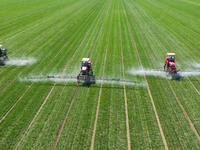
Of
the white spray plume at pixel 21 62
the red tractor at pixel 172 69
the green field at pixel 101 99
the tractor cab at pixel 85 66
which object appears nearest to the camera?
the green field at pixel 101 99

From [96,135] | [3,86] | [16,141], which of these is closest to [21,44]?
[3,86]

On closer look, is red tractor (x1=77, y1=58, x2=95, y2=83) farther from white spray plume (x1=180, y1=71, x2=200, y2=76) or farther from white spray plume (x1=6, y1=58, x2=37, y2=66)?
white spray plume (x1=180, y1=71, x2=200, y2=76)

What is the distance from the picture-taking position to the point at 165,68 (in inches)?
640

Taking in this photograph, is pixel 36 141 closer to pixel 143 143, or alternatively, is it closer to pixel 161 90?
pixel 143 143

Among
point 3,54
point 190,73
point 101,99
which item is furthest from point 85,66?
point 3,54

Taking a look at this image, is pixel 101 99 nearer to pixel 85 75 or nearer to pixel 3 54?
pixel 85 75

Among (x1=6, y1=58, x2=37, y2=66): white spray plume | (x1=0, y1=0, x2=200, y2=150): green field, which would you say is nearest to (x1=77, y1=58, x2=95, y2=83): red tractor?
(x1=0, y1=0, x2=200, y2=150): green field

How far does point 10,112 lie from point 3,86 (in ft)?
13.7

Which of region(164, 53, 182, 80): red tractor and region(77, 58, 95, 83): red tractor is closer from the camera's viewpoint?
region(77, 58, 95, 83): red tractor

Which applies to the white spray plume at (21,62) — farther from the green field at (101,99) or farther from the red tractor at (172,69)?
the red tractor at (172,69)

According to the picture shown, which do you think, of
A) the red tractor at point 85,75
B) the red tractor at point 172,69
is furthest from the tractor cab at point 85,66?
the red tractor at point 172,69

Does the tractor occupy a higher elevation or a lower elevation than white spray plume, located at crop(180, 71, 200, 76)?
higher

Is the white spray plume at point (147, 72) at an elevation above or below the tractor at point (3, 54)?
below

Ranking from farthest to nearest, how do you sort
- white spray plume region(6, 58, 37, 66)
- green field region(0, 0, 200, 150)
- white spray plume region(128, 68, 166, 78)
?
white spray plume region(6, 58, 37, 66)
white spray plume region(128, 68, 166, 78)
green field region(0, 0, 200, 150)
